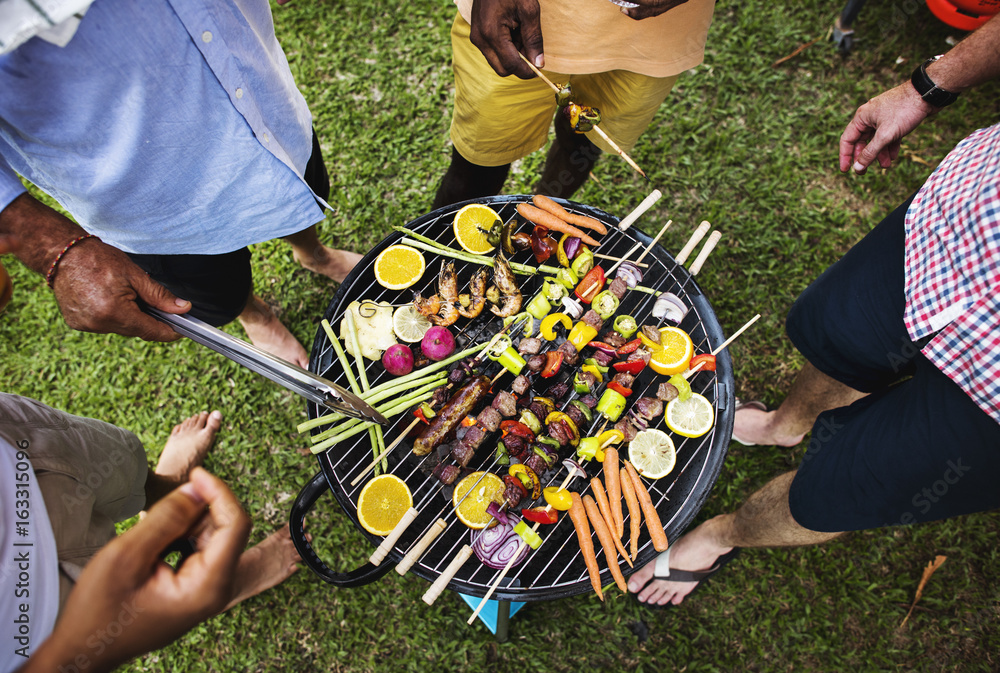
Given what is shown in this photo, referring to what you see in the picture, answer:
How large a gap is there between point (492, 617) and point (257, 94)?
373 centimetres

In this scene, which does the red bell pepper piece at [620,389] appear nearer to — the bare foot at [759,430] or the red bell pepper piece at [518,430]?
the red bell pepper piece at [518,430]

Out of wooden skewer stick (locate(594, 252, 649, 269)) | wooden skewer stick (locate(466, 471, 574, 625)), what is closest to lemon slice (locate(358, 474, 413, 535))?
wooden skewer stick (locate(466, 471, 574, 625))

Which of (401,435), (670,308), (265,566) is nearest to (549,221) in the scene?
(670,308)

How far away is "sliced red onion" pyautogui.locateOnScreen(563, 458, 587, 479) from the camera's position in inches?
114

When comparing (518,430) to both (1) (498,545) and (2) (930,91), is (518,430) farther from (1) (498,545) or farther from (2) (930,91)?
(2) (930,91)

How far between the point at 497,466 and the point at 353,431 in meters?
0.86

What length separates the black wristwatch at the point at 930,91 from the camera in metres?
2.64

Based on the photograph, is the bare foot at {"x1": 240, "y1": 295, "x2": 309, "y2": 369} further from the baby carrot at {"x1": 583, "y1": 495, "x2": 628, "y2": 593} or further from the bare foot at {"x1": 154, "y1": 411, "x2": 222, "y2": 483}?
the baby carrot at {"x1": 583, "y1": 495, "x2": 628, "y2": 593}

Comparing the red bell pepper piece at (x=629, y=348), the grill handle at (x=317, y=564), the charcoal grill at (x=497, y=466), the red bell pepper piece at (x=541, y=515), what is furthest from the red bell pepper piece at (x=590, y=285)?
the grill handle at (x=317, y=564)

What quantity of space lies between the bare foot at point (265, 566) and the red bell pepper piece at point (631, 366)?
2.87m

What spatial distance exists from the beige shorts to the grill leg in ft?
7.76

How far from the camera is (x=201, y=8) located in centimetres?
216

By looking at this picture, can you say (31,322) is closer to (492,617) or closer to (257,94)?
(257,94)

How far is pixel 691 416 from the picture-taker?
3002 mm
